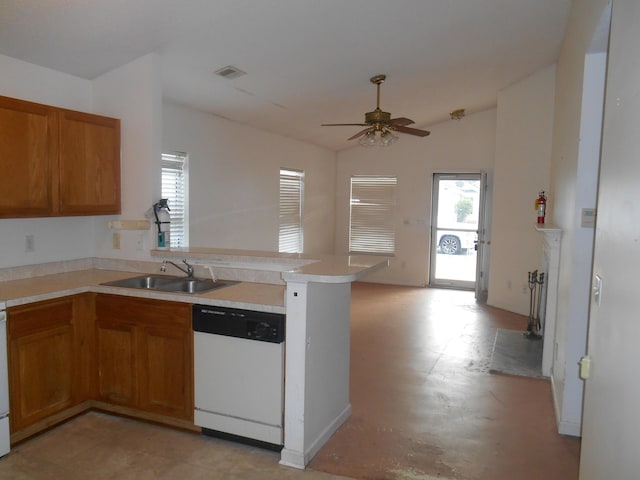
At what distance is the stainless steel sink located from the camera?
10.8 ft

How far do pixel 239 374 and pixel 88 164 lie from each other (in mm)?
1934

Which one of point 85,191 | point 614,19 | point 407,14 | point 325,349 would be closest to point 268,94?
point 407,14

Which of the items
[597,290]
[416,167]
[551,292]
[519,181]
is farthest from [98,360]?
[416,167]

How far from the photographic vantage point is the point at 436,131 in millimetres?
8234

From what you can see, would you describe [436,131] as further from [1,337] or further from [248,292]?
[1,337]

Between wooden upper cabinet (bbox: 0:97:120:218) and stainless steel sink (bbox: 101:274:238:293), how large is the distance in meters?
0.61

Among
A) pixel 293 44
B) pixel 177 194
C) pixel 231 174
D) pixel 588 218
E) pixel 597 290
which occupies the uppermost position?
pixel 293 44

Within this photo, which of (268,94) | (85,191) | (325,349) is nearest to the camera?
(325,349)

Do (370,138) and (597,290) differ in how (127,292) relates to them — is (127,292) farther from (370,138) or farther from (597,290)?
(370,138)

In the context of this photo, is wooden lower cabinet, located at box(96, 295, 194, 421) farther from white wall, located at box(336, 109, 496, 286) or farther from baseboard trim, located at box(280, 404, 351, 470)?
white wall, located at box(336, 109, 496, 286)

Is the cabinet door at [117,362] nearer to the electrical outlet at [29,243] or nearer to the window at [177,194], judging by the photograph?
the electrical outlet at [29,243]

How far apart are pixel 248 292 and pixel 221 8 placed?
1807 millimetres

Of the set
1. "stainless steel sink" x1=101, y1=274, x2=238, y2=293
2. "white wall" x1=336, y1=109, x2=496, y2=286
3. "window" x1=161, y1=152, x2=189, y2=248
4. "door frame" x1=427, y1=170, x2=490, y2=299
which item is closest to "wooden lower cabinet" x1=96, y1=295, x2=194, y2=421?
"stainless steel sink" x1=101, y1=274, x2=238, y2=293

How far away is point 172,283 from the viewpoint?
11.4ft
